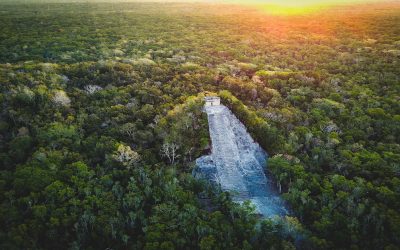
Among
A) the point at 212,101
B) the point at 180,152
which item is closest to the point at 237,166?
the point at 180,152

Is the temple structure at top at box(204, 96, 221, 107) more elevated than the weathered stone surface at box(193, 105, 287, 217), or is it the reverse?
the temple structure at top at box(204, 96, 221, 107)

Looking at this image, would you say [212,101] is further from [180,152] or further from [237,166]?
[237,166]

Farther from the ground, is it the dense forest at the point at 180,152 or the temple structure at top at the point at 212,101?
the temple structure at top at the point at 212,101

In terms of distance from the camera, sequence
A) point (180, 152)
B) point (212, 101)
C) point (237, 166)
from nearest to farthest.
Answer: point (237, 166), point (180, 152), point (212, 101)

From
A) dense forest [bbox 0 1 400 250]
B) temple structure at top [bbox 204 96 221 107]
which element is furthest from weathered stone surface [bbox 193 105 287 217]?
temple structure at top [bbox 204 96 221 107]

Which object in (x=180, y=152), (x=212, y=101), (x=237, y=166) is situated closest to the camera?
(x=237, y=166)

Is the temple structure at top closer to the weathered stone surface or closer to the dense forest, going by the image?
the dense forest

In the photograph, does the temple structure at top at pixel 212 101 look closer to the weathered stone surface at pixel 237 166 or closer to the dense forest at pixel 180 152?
the dense forest at pixel 180 152

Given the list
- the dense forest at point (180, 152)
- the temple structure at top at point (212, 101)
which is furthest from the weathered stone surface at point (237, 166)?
the temple structure at top at point (212, 101)

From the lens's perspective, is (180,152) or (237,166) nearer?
(237,166)
